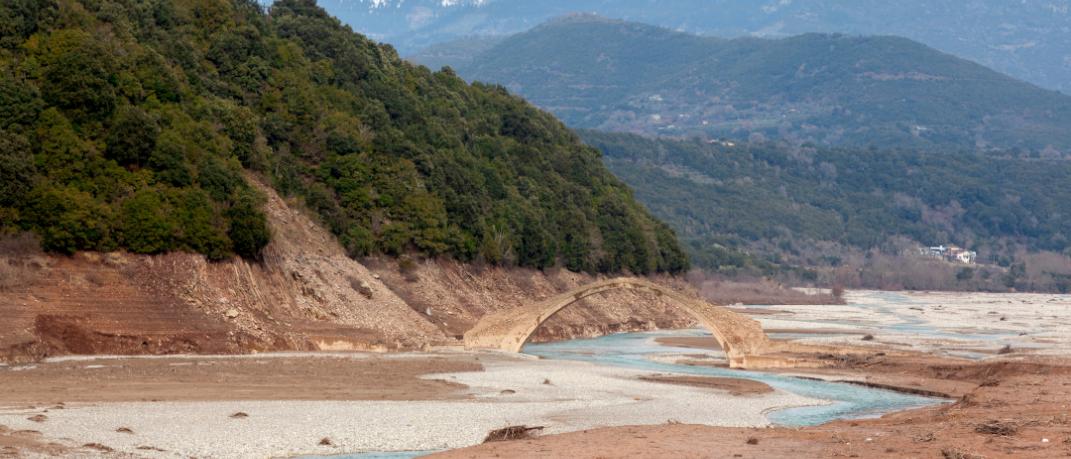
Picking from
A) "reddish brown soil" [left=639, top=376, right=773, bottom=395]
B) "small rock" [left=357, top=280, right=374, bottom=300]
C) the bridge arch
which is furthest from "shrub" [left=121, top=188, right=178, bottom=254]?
"reddish brown soil" [left=639, top=376, right=773, bottom=395]

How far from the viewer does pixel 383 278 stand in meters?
87.8

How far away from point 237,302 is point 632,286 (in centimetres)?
1883

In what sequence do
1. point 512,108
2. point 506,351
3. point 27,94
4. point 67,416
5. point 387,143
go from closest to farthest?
point 67,416, point 27,94, point 506,351, point 387,143, point 512,108

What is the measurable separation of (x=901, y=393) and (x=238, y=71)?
153 feet

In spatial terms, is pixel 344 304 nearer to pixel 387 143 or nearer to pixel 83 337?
pixel 83 337

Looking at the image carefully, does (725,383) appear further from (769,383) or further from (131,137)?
(131,137)

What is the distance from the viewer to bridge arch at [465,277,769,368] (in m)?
74.5

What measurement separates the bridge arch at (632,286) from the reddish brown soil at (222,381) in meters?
11.6

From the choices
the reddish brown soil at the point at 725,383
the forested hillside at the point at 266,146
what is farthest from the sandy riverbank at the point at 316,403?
the forested hillside at the point at 266,146

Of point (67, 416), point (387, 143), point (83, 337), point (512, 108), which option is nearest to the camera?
point (67, 416)

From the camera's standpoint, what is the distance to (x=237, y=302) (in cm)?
6731

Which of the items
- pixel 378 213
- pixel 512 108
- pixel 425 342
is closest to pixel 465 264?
pixel 378 213

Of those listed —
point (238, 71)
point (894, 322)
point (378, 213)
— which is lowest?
point (894, 322)

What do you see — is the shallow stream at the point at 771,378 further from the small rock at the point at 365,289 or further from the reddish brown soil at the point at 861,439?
the small rock at the point at 365,289
